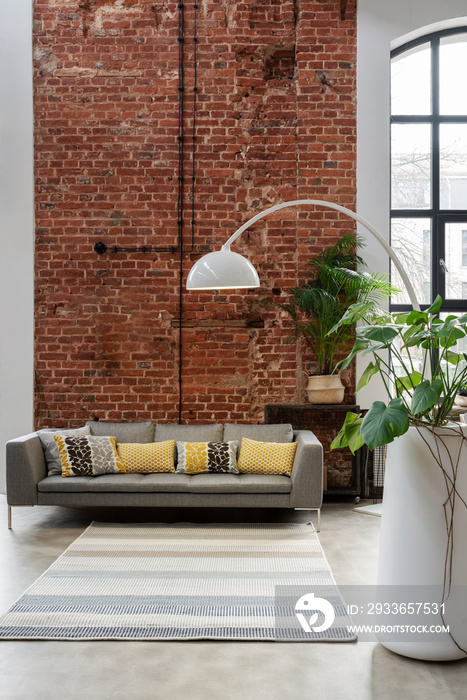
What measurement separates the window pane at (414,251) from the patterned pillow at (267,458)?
2.08 meters

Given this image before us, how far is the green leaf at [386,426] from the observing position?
280 centimetres

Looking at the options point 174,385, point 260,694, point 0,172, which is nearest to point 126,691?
point 260,694

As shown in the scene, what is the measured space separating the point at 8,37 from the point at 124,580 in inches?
206

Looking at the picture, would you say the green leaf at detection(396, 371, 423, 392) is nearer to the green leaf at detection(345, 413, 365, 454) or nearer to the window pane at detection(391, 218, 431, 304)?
the green leaf at detection(345, 413, 365, 454)

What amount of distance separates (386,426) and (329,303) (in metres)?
3.24

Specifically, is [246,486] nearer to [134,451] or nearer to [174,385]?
[134,451]

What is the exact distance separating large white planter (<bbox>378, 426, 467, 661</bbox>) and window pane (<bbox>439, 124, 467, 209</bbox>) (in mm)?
4211

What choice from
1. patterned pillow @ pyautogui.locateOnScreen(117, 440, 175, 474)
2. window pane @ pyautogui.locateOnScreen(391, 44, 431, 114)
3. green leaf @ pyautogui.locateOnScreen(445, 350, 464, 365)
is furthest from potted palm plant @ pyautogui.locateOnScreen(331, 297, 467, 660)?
window pane @ pyautogui.locateOnScreen(391, 44, 431, 114)

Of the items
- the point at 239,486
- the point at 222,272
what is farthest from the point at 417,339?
the point at 239,486

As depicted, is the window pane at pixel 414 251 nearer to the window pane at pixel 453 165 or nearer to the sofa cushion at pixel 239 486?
the window pane at pixel 453 165

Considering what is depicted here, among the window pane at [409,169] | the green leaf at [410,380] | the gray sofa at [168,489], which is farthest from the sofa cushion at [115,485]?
the window pane at [409,169]

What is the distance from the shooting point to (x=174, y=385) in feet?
20.9

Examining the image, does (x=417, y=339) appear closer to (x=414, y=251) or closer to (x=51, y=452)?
(x=51, y=452)

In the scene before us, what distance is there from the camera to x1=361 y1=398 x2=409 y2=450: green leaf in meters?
2.80
